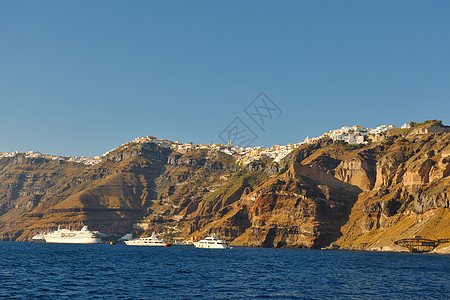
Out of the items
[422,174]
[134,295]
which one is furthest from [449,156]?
[134,295]

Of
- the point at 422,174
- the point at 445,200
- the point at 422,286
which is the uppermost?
the point at 422,174

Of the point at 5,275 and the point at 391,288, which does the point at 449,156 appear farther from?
the point at 5,275

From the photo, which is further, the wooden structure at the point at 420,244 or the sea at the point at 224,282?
the wooden structure at the point at 420,244

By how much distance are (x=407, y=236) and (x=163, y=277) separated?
109 meters

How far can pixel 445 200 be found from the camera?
519 feet

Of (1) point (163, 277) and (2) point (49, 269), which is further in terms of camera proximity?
(2) point (49, 269)

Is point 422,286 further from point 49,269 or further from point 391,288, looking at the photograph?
point 49,269

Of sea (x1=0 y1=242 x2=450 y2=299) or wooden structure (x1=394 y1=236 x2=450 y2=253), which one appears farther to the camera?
wooden structure (x1=394 y1=236 x2=450 y2=253)

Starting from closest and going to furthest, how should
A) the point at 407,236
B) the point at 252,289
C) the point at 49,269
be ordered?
1. the point at 252,289
2. the point at 49,269
3. the point at 407,236

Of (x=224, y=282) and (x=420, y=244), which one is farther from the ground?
(x=420, y=244)

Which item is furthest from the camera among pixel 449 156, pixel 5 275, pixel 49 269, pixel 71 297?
pixel 449 156

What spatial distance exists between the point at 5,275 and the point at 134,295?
2996 cm

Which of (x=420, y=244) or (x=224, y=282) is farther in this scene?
(x=420, y=244)

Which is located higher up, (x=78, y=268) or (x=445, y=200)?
(x=445, y=200)
